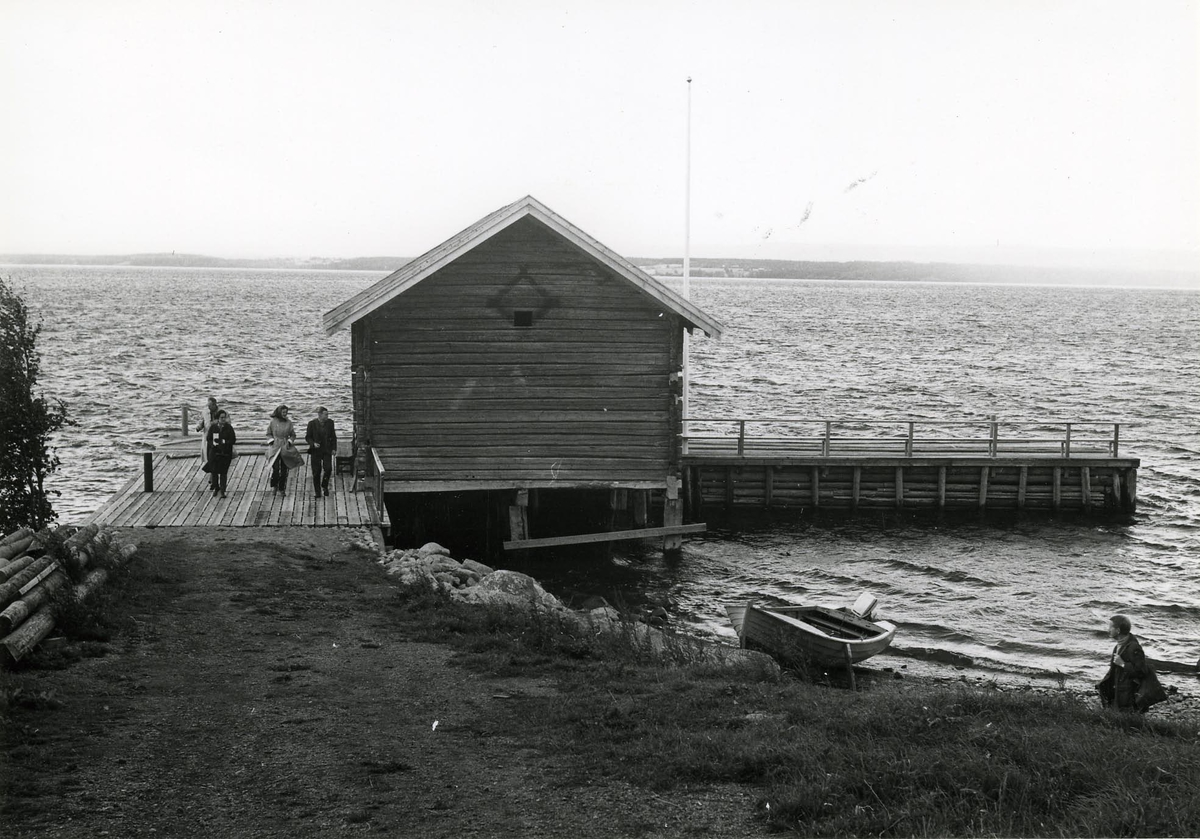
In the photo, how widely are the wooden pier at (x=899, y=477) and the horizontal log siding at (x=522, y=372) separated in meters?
6.98

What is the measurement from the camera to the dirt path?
7.95 metres

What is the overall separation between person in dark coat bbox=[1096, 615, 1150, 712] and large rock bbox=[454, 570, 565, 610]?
7.27 m

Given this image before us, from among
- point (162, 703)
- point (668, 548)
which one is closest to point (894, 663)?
point (668, 548)

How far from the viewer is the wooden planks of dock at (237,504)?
18.4m

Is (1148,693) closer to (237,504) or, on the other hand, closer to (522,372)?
(522,372)

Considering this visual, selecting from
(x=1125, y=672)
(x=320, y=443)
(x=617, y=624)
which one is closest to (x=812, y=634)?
(x=617, y=624)

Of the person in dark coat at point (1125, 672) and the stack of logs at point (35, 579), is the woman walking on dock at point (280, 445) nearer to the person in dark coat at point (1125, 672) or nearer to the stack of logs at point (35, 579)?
the stack of logs at point (35, 579)

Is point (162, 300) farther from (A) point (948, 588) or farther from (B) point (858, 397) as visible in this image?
(A) point (948, 588)

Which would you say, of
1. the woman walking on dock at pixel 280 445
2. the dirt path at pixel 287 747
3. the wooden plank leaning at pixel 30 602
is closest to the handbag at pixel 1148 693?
the dirt path at pixel 287 747

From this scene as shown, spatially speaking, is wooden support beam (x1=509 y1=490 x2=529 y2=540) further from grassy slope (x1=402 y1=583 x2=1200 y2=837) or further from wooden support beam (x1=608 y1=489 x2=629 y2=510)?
grassy slope (x1=402 y1=583 x2=1200 y2=837)

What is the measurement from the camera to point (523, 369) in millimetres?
22547

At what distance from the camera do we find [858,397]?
59969 mm

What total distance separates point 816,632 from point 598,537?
883cm

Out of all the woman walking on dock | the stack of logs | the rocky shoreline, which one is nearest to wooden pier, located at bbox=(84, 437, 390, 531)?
the woman walking on dock
